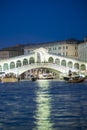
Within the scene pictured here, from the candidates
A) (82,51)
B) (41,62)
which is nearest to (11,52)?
(82,51)

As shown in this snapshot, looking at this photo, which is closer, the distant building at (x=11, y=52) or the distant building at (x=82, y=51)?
the distant building at (x=82, y=51)

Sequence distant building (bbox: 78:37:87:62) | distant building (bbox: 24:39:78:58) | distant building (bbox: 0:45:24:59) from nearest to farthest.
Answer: distant building (bbox: 78:37:87:62), distant building (bbox: 24:39:78:58), distant building (bbox: 0:45:24:59)

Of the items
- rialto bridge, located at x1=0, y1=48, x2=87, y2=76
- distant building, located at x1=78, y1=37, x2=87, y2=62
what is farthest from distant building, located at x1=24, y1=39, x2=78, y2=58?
rialto bridge, located at x1=0, y1=48, x2=87, y2=76

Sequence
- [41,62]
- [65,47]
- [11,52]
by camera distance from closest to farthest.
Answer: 1. [41,62]
2. [65,47]
3. [11,52]

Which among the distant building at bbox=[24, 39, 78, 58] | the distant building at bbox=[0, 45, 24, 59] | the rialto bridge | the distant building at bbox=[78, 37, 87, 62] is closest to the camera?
the rialto bridge

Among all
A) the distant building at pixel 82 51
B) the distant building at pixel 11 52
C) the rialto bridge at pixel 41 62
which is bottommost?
the rialto bridge at pixel 41 62

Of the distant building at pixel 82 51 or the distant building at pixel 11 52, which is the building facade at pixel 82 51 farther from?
the distant building at pixel 11 52

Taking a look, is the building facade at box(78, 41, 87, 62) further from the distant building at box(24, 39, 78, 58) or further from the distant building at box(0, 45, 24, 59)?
the distant building at box(0, 45, 24, 59)

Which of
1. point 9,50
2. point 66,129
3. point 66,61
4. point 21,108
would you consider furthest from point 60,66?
point 66,129

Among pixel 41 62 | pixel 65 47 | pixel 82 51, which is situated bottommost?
pixel 41 62

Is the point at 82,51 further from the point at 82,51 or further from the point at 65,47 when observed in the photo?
the point at 65,47

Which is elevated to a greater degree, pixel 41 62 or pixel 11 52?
pixel 11 52

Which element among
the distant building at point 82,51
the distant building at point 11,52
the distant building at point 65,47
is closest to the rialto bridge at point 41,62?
the distant building at point 82,51

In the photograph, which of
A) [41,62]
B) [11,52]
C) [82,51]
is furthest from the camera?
[11,52]
